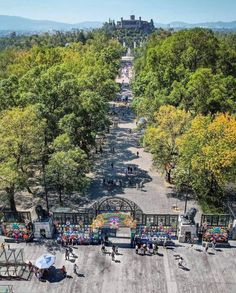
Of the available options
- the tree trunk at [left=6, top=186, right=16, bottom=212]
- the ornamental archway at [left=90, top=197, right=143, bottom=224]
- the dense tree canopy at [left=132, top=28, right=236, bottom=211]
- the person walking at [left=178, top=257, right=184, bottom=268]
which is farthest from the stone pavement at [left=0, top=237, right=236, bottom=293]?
the dense tree canopy at [left=132, top=28, right=236, bottom=211]

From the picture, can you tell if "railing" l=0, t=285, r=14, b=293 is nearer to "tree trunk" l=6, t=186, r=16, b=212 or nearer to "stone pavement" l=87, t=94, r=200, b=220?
"tree trunk" l=6, t=186, r=16, b=212

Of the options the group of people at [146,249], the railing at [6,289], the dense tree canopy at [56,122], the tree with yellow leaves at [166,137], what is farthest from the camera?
the tree with yellow leaves at [166,137]

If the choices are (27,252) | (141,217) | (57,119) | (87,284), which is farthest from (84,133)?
(87,284)

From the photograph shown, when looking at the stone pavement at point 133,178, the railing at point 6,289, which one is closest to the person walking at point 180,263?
the stone pavement at point 133,178

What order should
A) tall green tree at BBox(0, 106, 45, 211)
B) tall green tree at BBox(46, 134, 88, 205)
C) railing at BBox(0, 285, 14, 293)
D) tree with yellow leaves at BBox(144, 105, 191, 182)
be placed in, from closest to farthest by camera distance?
railing at BBox(0, 285, 14, 293) → tall green tree at BBox(0, 106, 45, 211) → tall green tree at BBox(46, 134, 88, 205) → tree with yellow leaves at BBox(144, 105, 191, 182)

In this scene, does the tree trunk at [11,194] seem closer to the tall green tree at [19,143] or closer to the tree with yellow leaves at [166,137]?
the tall green tree at [19,143]

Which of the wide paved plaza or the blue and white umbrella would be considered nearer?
the wide paved plaza

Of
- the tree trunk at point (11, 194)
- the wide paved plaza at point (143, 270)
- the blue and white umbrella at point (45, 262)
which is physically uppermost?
the tree trunk at point (11, 194)

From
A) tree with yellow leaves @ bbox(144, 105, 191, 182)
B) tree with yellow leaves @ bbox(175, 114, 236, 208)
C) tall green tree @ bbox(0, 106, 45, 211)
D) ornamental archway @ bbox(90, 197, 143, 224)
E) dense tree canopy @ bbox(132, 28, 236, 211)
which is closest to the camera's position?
ornamental archway @ bbox(90, 197, 143, 224)

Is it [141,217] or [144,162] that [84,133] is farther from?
[141,217]

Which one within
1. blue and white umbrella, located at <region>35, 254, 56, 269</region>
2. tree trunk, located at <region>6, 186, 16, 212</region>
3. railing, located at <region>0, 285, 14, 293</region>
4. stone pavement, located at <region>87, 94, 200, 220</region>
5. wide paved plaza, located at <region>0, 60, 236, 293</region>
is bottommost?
stone pavement, located at <region>87, 94, 200, 220</region>
